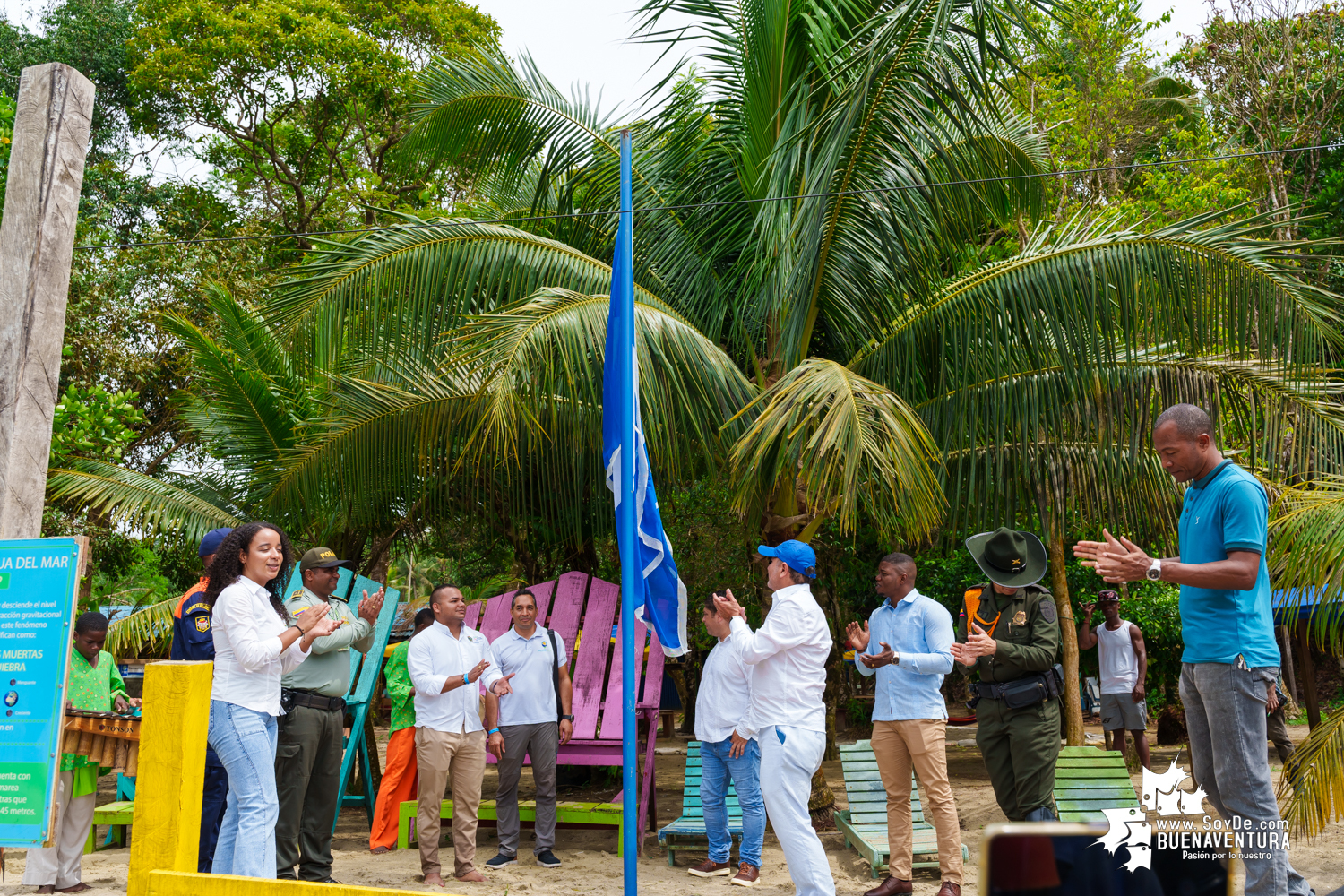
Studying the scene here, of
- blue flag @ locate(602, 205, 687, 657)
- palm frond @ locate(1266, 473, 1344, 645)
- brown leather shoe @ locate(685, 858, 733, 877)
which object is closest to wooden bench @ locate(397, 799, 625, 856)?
brown leather shoe @ locate(685, 858, 733, 877)

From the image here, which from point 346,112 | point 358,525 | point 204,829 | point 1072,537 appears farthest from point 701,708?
point 346,112

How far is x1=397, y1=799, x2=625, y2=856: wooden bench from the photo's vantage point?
778 centimetres

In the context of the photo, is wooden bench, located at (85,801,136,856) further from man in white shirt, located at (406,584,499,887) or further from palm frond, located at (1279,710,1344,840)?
palm frond, located at (1279,710,1344,840)

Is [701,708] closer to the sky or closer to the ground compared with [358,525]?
closer to the ground

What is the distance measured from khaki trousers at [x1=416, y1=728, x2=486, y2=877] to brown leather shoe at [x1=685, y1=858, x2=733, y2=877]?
1505 millimetres

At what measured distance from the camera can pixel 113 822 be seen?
775 cm

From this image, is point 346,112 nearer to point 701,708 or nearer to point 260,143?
point 260,143

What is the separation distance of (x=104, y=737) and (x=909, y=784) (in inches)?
187

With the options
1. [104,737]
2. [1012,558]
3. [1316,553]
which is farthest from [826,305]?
[104,737]

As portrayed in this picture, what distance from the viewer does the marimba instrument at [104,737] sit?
5.98 meters

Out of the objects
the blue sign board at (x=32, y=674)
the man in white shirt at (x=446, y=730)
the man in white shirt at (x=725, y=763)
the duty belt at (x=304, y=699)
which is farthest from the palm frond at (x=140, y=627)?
the man in white shirt at (x=725, y=763)

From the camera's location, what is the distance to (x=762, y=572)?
8523 millimetres

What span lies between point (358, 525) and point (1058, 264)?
681 centimetres

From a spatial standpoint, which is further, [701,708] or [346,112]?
[346,112]
